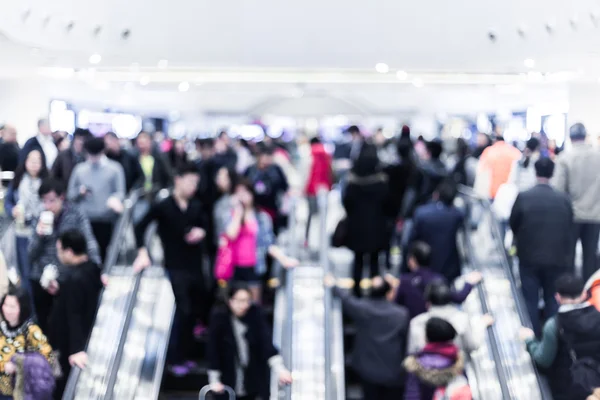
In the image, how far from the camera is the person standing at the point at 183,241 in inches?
290

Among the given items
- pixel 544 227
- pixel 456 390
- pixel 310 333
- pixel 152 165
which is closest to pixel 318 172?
pixel 152 165

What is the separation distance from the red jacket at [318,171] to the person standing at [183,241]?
389 cm

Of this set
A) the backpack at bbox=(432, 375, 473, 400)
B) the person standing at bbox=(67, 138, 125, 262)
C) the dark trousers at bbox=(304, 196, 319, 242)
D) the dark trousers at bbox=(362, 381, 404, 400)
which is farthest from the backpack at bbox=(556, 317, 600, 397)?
the dark trousers at bbox=(304, 196, 319, 242)

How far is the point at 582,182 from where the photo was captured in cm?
841

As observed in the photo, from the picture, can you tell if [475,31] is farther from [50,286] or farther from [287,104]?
[287,104]

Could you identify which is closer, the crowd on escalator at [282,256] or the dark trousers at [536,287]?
the crowd on escalator at [282,256]

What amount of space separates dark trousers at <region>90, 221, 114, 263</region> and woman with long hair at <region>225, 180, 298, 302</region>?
1.53m

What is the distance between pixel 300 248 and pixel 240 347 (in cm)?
390

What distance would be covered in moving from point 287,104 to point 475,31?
23.2 metres

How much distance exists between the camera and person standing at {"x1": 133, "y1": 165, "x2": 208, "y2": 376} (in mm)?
7359

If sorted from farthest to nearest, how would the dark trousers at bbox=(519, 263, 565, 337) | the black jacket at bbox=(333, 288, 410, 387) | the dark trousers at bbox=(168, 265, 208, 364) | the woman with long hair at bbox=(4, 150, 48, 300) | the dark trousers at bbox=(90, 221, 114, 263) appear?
the dark trousers at bbox=(90, 221, 114, 263)
the woman with long hair at bbox=(4, 150, 48, 300)
the dark trousers at bbox=(519, 263, 565, 337)
the dark trousers at bbox=(168, 265, 208, 364)
the black jacket at bbox=(333, 288, 410, 387)

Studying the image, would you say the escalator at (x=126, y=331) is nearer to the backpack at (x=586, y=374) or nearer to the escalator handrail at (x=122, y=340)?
the escalator handrail at (x=122, y=340)

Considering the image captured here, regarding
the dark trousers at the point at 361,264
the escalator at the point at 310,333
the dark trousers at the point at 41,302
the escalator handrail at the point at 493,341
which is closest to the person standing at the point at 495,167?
the escalator handrail at the point at 493,341

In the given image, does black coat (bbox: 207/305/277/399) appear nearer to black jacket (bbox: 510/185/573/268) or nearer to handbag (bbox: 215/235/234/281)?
handbag (bbox: 215/235/234/281)
